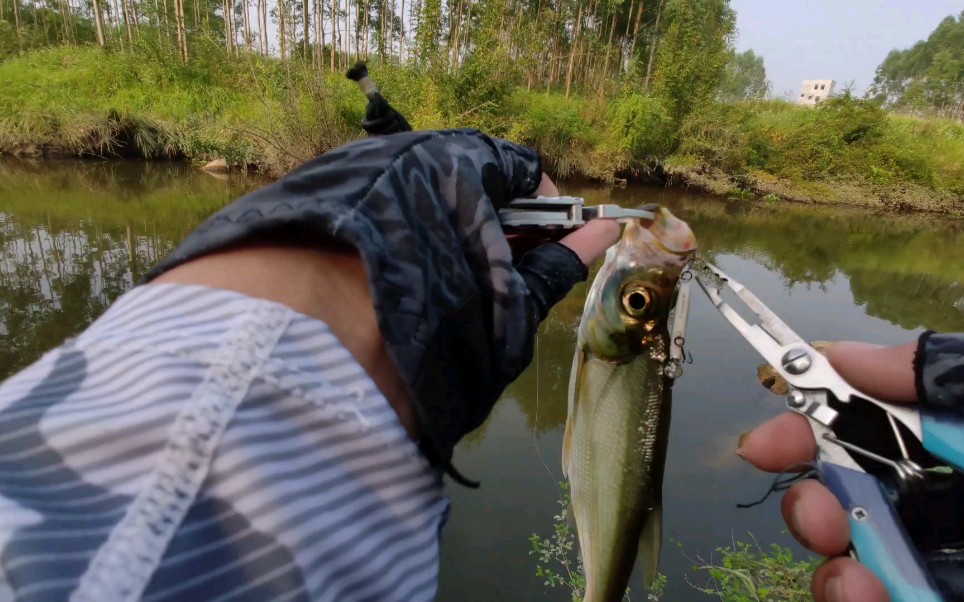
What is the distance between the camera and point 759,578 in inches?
115

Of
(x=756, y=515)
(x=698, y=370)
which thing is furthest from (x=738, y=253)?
(x=756, y=515)

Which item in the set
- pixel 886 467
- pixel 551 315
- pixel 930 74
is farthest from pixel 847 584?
pixel 930 74

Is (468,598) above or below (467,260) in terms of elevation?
below

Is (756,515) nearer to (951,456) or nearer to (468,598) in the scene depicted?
(468,598)

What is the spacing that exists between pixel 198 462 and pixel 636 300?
45.5 inches

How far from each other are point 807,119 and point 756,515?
71.4ft

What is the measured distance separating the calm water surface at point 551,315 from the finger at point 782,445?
2135mm

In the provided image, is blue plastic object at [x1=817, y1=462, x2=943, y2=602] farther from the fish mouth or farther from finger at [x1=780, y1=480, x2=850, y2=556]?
the fish mouth

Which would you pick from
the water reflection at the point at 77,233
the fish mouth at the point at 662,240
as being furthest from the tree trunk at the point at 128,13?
the fish mouth at the point at 662,240

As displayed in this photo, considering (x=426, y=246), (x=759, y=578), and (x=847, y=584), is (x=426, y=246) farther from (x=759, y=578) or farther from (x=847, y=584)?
(x=759, y=578)

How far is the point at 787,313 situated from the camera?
24.3 ft

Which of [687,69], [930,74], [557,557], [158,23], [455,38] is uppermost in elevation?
[930,74]

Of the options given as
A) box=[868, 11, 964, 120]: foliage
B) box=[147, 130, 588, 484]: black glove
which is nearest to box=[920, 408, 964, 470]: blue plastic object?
box=[147, 130, 588, 484]: black glove

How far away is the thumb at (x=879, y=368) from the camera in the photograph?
116cm
